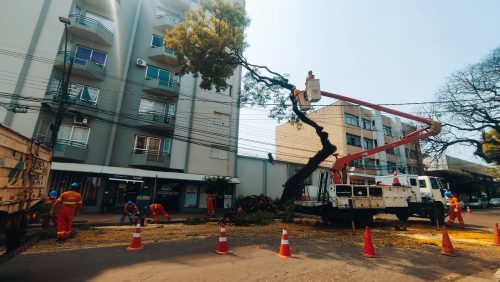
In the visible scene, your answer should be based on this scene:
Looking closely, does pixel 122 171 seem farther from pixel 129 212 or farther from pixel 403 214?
pixel 403 214

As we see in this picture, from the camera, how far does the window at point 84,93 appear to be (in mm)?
18188

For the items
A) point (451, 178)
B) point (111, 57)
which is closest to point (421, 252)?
point (111, 57)

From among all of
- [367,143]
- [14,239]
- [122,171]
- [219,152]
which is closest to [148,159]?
[122,171]

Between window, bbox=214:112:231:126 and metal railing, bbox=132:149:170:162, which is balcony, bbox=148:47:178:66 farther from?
metal railing, bbox=132:149:170:162

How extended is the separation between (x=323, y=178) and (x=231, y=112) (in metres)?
13.2

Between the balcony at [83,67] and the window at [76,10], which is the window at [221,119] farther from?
the window at [76,10]

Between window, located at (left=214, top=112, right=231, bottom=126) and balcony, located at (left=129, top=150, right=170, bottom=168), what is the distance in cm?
549

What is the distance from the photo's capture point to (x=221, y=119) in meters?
23.6

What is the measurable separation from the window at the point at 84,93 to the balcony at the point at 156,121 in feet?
11.2

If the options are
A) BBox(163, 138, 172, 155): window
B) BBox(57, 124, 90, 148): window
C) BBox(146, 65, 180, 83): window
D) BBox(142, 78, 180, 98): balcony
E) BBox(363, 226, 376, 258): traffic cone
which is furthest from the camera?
BBox(146, 65, 180, 83): window

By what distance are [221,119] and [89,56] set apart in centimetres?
1137

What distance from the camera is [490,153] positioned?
27.2 metres

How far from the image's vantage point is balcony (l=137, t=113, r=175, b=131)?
20.0 m

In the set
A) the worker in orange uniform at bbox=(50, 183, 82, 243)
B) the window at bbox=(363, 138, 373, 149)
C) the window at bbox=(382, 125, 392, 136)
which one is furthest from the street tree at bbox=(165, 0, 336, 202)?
the window at bbox=(382, 125, 392, 136)
